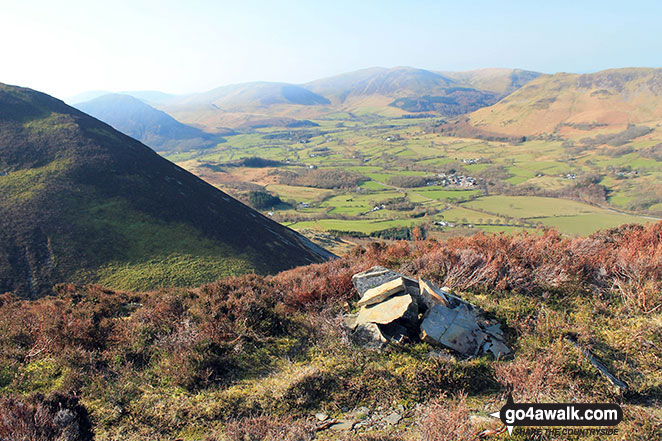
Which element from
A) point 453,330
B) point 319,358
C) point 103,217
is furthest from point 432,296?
point 103,217

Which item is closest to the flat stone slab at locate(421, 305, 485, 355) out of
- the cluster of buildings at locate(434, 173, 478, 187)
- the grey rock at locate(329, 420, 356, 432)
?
the grey rock at locate(329, 420, 356, 432)

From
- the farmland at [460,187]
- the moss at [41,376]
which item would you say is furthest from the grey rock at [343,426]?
the farmland at [460,187]

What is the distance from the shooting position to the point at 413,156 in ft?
539

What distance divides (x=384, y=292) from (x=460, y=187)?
111 meters

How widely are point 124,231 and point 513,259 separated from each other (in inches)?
1441

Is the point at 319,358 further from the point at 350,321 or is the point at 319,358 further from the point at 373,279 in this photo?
the point at 373,279

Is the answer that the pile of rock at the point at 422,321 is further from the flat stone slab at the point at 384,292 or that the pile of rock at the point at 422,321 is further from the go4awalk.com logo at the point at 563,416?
the go4awalk.com logo at the point at 563,416

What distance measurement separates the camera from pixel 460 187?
4375 inches

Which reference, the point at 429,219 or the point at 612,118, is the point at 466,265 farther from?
the point at 612,118

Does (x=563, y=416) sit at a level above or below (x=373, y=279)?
below

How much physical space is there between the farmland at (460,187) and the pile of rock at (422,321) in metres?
54.2

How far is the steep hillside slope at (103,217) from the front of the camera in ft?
98.8

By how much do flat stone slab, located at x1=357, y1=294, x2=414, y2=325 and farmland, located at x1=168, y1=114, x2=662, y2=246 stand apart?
5465cm

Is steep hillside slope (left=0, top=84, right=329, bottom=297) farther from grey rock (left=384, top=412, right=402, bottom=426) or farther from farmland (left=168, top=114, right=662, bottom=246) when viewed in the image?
farmland (left=168, top=114, right=662, bottom=246)
